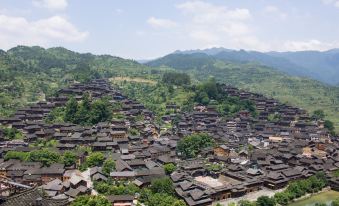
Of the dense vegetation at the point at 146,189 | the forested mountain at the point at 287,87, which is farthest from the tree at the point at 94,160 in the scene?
the forested mountain at the point at 287,87

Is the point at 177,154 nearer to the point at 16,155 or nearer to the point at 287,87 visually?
the point at 16,155

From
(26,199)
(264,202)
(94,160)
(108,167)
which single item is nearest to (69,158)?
(94,160)

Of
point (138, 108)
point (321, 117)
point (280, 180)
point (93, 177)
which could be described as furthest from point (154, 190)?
point (321, 117)

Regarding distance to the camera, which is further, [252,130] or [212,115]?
[212,115]

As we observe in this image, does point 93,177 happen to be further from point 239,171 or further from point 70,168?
point 239,171

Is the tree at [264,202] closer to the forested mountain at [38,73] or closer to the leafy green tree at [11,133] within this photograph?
the leafy green tree at [11,133]

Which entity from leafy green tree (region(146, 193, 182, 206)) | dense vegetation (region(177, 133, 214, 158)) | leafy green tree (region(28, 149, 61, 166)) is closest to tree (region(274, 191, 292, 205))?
leafy green tree (region(146, 193, 182, 206))
